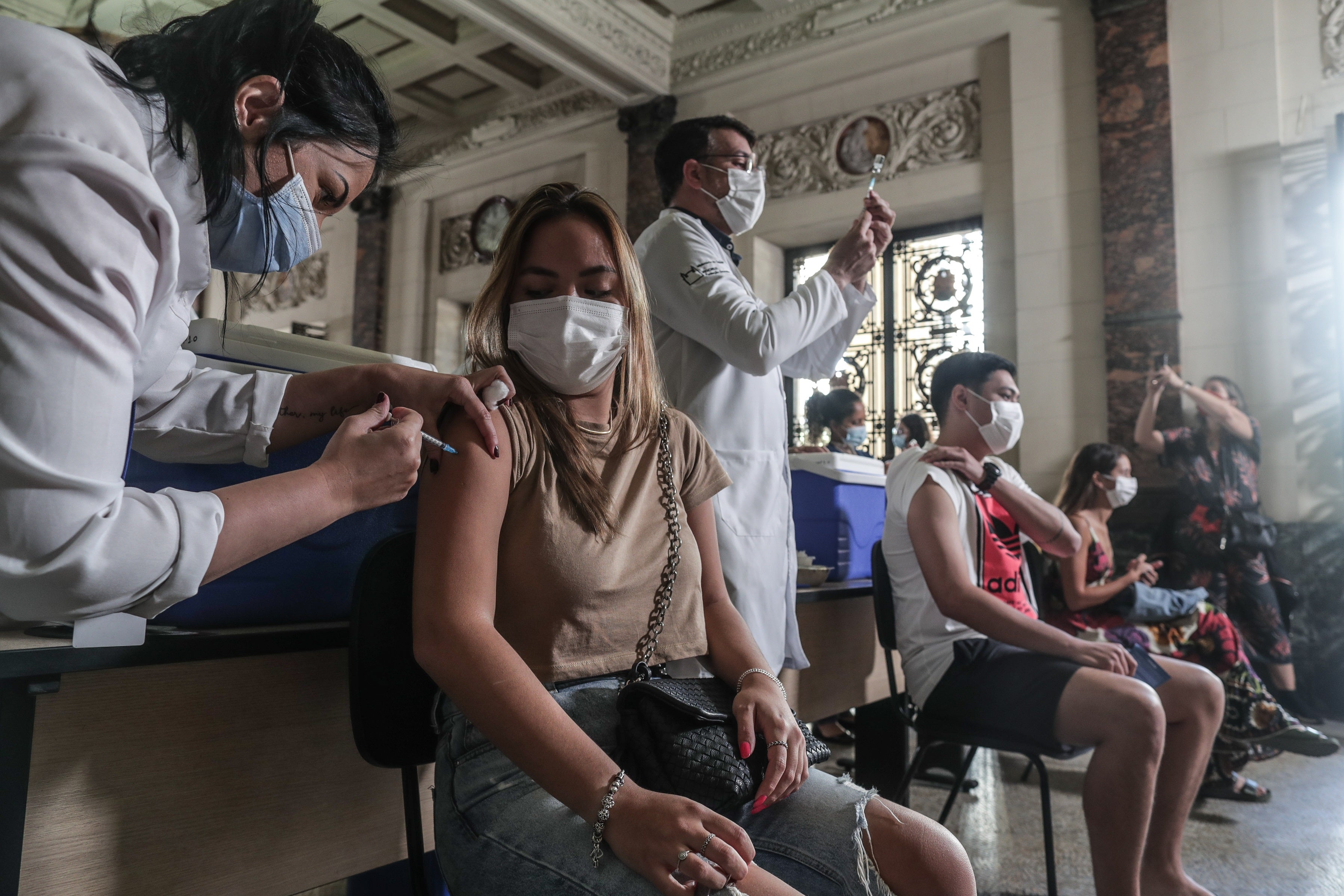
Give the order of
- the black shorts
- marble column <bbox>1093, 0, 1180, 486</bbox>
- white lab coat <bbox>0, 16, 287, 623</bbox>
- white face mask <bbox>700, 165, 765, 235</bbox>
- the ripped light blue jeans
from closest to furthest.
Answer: white lab coat <bbox>0, 16, 287, 623</bbox>, the ripped light blue jeans, the black shorts, white face mask <bbox>700, 165, 765, 235</bbox>, marble column <bbox>1093, 0, 1180, 486</bbox>

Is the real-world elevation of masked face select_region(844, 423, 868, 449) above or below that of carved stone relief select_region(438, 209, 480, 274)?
below

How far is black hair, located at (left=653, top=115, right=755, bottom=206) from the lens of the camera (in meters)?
2.29

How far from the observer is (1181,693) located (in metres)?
2.26

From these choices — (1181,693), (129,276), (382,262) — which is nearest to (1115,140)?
(1181,693)

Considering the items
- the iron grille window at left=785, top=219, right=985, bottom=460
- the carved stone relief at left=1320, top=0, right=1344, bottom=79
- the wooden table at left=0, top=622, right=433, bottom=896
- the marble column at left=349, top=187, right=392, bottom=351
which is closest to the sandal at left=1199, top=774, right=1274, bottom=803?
the wooden table at left=0, top=622, right=433, bottom=896

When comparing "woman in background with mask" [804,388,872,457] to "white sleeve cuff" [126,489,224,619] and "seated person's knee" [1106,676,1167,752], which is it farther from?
"white sleeve cuff" [126,489,224,619]

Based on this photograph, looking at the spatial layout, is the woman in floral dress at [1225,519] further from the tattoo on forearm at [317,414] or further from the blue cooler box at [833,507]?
the tattoo on forearm at [317,414]

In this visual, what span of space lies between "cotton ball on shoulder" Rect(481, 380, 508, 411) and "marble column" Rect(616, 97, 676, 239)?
22.5 ft

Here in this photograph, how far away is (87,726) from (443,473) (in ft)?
1.59

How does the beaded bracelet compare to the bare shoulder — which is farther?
the beaded bracelet

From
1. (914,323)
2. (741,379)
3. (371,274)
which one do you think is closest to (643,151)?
(914,323)

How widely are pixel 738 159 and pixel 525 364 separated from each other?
1.17 m

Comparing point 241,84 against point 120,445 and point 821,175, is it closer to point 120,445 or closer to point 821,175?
point 120,445

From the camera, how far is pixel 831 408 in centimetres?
477
